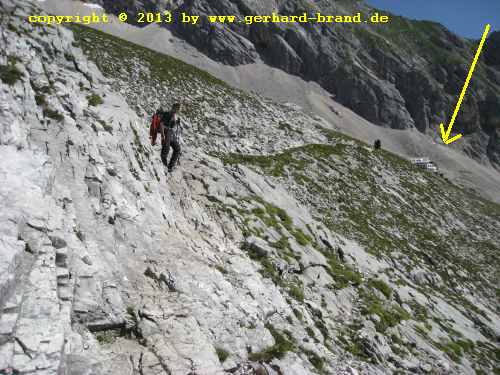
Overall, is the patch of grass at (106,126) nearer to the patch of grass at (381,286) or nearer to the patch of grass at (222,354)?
the patch of grass at (222,354)

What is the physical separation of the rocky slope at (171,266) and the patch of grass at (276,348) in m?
0.05

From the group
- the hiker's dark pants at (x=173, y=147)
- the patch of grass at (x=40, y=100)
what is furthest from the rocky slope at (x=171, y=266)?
the hiker's dark pants at (x=173, y=147)

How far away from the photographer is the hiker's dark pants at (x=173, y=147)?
16328mm

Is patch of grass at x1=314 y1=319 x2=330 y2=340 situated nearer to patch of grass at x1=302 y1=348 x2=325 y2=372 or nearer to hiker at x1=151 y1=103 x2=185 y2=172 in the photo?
patch of grass at x1=302 y1=348 x2=325 y2=372

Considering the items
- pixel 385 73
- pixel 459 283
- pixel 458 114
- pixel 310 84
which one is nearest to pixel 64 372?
pixel 459 283

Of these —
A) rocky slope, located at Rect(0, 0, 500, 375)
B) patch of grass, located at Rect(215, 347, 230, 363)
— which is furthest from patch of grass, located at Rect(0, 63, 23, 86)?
patch of grass, located at Rect(215, 347, 230, 363)

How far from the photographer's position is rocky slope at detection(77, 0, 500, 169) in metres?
141

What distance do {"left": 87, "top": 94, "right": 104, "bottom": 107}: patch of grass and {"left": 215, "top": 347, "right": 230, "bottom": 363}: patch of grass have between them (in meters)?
11.1

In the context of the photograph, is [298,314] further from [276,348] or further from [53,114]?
[53,114]

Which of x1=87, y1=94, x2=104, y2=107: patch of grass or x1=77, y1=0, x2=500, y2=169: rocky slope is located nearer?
x1=87, y1=94, x2=104, y2=107: patch of grass

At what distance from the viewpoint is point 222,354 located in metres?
9.41

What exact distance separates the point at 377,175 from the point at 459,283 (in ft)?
58.0

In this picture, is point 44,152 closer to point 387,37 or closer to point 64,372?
point 64,372

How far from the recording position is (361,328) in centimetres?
1482
